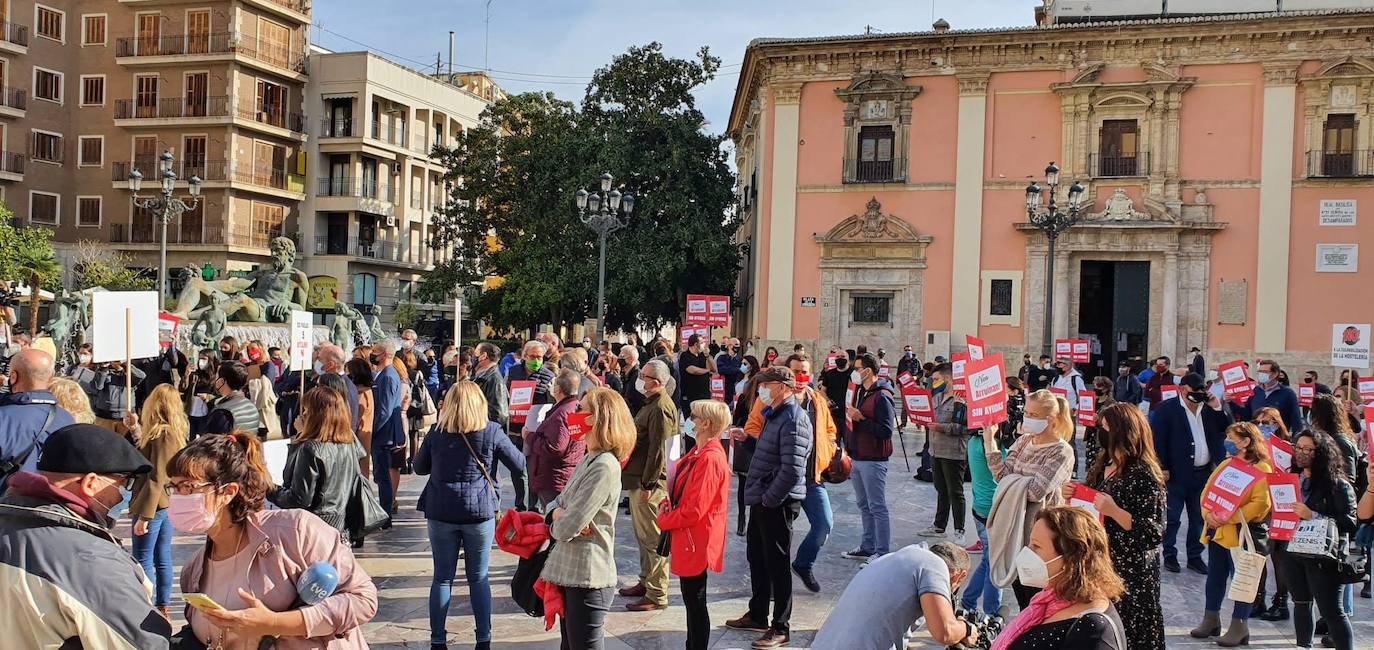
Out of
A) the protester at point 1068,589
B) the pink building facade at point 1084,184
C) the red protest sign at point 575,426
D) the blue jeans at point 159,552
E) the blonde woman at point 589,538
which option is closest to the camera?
the protester at point 1068,589

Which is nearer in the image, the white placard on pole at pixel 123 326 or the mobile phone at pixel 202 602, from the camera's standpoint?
Result: the mobile phone at pixel 202 602

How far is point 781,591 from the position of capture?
653 centimetres

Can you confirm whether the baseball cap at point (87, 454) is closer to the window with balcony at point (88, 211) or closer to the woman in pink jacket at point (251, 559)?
the woman in pink jacket at point (251, 559)

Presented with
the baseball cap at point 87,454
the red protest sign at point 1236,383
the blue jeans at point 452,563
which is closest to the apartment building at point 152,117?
the red protest sign at point 1236,383

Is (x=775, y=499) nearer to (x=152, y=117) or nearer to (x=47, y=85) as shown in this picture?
(x=152, y=117)

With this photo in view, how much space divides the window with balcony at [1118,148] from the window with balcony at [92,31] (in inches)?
1548

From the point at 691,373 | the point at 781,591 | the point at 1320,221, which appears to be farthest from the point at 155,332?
the point at 1320,221

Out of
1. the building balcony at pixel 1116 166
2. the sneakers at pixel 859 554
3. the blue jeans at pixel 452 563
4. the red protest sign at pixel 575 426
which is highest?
the building balcony at pixel 1116 166

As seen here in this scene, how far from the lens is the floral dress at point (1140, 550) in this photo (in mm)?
5176

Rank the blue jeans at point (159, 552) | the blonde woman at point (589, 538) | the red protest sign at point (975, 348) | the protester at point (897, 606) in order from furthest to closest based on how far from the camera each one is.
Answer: the red protest sign at point (975, 348), the blue jeans at point (159, 552), the blonde woman at point (589, 538), the protester at point (897, 606)

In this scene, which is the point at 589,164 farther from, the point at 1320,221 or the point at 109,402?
the point at 109,402

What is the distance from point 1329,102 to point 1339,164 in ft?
5.12

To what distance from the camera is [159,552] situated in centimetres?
646

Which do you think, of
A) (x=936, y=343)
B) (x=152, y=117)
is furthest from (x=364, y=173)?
(x=936, y=343)
